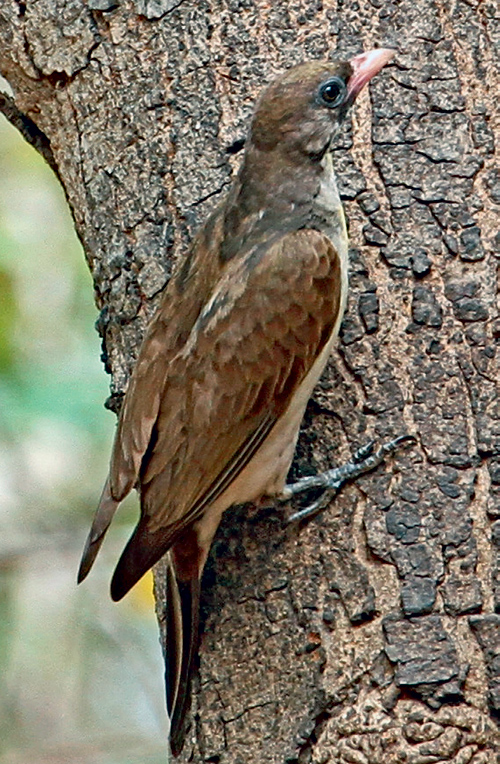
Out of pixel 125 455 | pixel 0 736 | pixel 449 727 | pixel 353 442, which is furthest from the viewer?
pixel 0 736

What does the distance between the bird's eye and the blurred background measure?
261cm

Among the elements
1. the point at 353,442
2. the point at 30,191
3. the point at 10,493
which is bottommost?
the point at 353,442

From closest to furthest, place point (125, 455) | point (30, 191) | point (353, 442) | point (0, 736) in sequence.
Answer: point (353, 442)
point (125, 455)
point (0, 736)
point (30, 191)

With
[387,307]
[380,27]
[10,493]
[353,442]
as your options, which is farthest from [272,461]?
[10,493]

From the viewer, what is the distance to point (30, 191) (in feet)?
26.0

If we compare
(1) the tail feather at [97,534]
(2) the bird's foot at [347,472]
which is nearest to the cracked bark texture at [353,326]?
(2) the bird's foot at [347,472]

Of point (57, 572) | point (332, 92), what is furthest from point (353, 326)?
point (57, 572)

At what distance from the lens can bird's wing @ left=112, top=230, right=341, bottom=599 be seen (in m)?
3.78

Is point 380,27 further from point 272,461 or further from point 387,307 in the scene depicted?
point 272,461

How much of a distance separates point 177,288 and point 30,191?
428 centimetres

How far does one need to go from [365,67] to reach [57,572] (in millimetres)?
4645

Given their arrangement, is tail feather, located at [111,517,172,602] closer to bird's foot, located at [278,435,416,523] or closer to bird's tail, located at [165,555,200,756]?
bird's tail, located at [165,555,200,756]

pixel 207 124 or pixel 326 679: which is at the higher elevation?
pixel 207 124

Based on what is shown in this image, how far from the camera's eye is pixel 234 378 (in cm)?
383
